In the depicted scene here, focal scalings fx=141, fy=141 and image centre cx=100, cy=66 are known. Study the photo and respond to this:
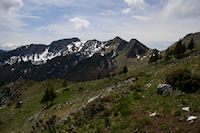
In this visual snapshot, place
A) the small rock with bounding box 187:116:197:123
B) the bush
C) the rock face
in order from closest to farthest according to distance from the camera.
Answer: the small rock with bounding box 187:116:197:123 → the bush → the rock face

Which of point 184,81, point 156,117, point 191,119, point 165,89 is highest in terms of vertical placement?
point 184,81

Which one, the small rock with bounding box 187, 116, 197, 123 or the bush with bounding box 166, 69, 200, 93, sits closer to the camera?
the small rock with bounding box 187, 116, 197, 123

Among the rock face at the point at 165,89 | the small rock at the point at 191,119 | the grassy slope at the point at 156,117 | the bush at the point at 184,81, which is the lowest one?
the grassy slope at the point at 156,117

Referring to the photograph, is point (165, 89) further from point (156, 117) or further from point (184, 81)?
point (156, 117)

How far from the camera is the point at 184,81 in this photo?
14633 mm

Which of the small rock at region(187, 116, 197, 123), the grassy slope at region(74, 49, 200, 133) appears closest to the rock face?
the grassy slope at region(74, 49, 200, 133)

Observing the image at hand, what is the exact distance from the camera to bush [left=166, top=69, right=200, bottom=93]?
13883 millimetres

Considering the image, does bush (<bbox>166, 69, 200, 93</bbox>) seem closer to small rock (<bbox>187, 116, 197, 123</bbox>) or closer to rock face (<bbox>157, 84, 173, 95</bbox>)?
rock face (<bbox>157, 84, 173, 95</bbox>)

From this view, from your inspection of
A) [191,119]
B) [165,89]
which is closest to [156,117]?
[191,119]

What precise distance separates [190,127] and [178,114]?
2.15 metres

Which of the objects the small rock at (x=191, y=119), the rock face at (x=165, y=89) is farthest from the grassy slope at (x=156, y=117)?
the rock face at (x=165, y=89)

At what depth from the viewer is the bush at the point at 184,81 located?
1388 cm

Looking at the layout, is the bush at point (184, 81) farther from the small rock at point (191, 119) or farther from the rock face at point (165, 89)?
the small rock at point (191, 119)

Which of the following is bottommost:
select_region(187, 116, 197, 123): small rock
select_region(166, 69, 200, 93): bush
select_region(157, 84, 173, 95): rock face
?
select_region(187, 116, 197, 123): small rock
